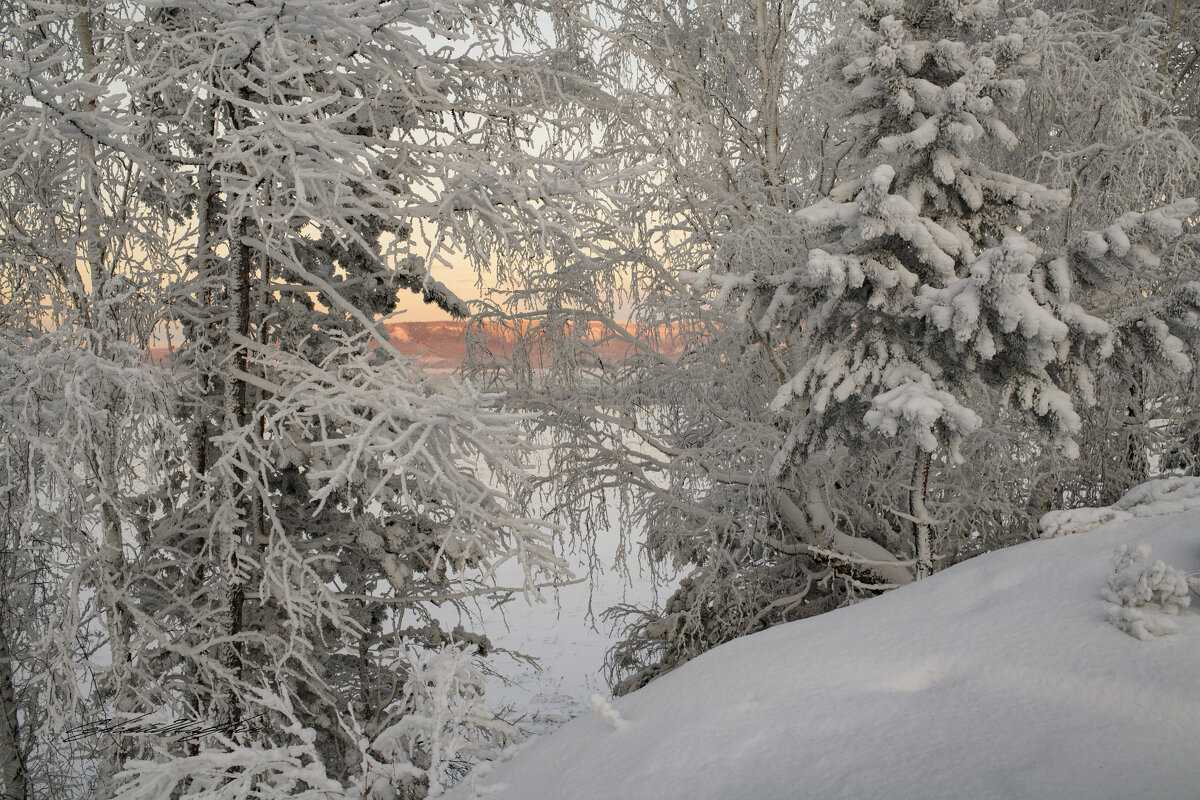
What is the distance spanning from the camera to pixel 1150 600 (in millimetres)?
2674

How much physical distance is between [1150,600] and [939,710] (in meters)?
0.94

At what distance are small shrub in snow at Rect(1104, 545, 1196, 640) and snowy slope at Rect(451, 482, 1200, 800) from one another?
4 cm

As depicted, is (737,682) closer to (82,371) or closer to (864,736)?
(864,736)

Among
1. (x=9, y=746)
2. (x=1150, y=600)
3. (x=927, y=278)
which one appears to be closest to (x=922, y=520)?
(x=927, y=278)

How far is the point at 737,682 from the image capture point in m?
3.17

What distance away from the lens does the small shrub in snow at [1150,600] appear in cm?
260

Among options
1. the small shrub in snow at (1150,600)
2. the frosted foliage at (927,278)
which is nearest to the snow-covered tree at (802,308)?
the frosted foliage at (927,278)

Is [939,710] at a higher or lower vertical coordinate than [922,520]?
higher

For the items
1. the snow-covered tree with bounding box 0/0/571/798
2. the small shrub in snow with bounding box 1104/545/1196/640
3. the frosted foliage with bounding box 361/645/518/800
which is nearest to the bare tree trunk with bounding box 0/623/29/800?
the snow-covered tree with bounding box 0/0/571/798

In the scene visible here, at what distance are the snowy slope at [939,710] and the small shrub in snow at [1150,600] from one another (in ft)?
0.13

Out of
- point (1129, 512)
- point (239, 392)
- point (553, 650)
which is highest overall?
point (239, 392)

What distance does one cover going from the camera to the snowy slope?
2088mm

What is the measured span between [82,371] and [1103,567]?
18.1 ft

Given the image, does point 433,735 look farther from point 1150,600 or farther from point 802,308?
point 802,308
